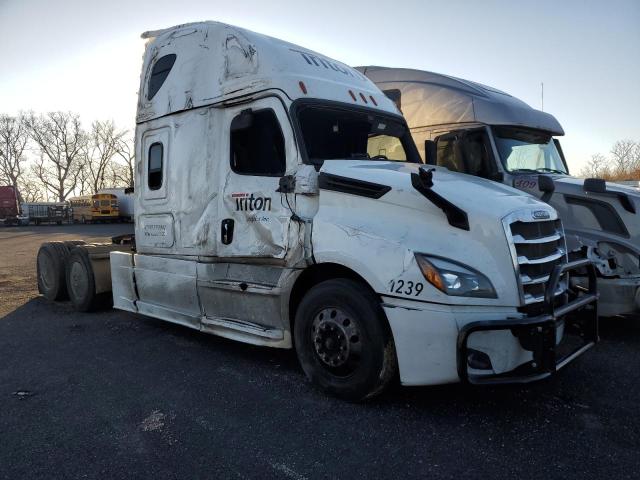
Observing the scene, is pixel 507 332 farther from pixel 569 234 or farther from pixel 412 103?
pixel 412 103

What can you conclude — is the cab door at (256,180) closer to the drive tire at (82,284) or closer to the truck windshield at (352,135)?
the truck windshield at (352,135)

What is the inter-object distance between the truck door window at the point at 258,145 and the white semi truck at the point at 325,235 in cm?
2

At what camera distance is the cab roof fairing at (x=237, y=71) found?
182 inches

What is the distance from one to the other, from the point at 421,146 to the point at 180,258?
4.07m

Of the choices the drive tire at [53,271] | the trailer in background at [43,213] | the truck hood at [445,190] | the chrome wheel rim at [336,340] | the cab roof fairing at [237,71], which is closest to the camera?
the truck hood at [445,190]

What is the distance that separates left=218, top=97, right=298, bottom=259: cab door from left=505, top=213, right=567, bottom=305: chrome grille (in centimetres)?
185

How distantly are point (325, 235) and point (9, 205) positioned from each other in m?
52.3

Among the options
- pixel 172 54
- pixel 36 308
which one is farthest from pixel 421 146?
pixel 36 308

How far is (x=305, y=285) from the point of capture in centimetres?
430

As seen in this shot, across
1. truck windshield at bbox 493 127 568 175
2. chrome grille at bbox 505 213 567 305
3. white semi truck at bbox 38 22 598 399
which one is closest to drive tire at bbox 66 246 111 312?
white semi truck at bbox 38 22 598 399

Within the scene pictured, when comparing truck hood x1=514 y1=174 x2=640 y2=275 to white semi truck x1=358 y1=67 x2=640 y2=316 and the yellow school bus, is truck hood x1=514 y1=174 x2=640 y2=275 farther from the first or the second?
the yellow school bus

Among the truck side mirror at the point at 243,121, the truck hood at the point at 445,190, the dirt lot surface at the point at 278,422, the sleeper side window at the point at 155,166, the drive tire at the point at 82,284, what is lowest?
the dirt lot surface at the point at 278,422

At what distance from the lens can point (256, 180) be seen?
179 inches

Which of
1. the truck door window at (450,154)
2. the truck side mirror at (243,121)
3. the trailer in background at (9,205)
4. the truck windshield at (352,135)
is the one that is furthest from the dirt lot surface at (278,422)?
the trailer in background at (9,205)
